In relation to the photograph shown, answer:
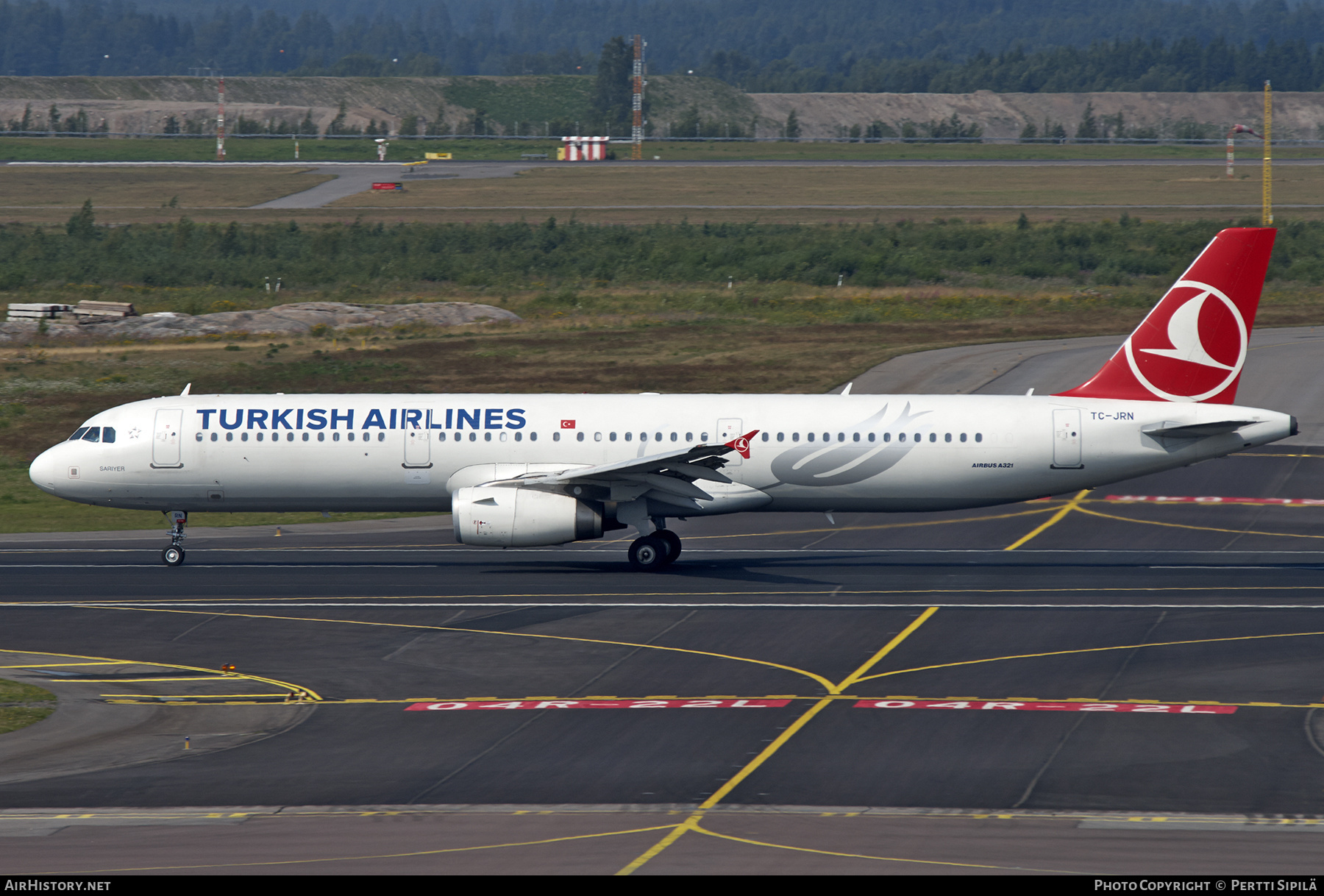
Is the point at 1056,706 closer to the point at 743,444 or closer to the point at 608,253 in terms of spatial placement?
the point at 743,444

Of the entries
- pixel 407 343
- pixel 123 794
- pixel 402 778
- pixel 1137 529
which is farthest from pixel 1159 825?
pixel 407 343

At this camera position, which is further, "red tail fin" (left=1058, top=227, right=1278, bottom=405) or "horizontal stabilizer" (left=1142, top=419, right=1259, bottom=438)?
"red tail fin" (left=1058, top=227, right=1278, bottom=405)

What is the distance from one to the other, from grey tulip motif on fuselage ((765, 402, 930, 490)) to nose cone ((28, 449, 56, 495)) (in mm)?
19223

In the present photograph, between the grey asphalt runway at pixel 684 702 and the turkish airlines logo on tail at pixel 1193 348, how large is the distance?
15.8 feet

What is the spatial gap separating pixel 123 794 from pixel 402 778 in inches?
157

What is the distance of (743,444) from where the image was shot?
125 feet

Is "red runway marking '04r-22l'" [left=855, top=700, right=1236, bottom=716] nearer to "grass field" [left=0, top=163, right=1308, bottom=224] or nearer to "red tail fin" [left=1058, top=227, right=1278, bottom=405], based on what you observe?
"red tail fin" [left=1058, top=227, right=1278, bottom=405]

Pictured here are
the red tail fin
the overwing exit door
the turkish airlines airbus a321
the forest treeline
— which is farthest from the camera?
the forest treeline

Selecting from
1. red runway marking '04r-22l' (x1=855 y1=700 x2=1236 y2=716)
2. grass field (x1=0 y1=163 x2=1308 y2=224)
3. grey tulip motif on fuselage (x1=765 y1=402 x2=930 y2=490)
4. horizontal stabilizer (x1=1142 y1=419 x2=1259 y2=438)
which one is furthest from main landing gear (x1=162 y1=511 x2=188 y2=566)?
grass field (x1=0 y1=163 x2=1308 y2=224)

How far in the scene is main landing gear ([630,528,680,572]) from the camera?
40031mm

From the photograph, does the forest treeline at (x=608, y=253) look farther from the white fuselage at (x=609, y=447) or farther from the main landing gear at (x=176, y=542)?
the white fuselage at (x=609, y=447)

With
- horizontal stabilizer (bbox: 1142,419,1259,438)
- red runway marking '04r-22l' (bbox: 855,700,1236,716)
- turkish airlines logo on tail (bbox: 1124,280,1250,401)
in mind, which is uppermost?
turkish airlines logo on tail (bbox: 1124,280,1250,401)

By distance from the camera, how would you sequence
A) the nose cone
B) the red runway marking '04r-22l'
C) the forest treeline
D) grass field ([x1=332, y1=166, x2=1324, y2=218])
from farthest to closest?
grass field ([x1=332, y1=166, x2=1324, y2=218]) → the forest treeline → the nose cone → the red runway marking '04r-22l'

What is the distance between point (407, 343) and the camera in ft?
264
